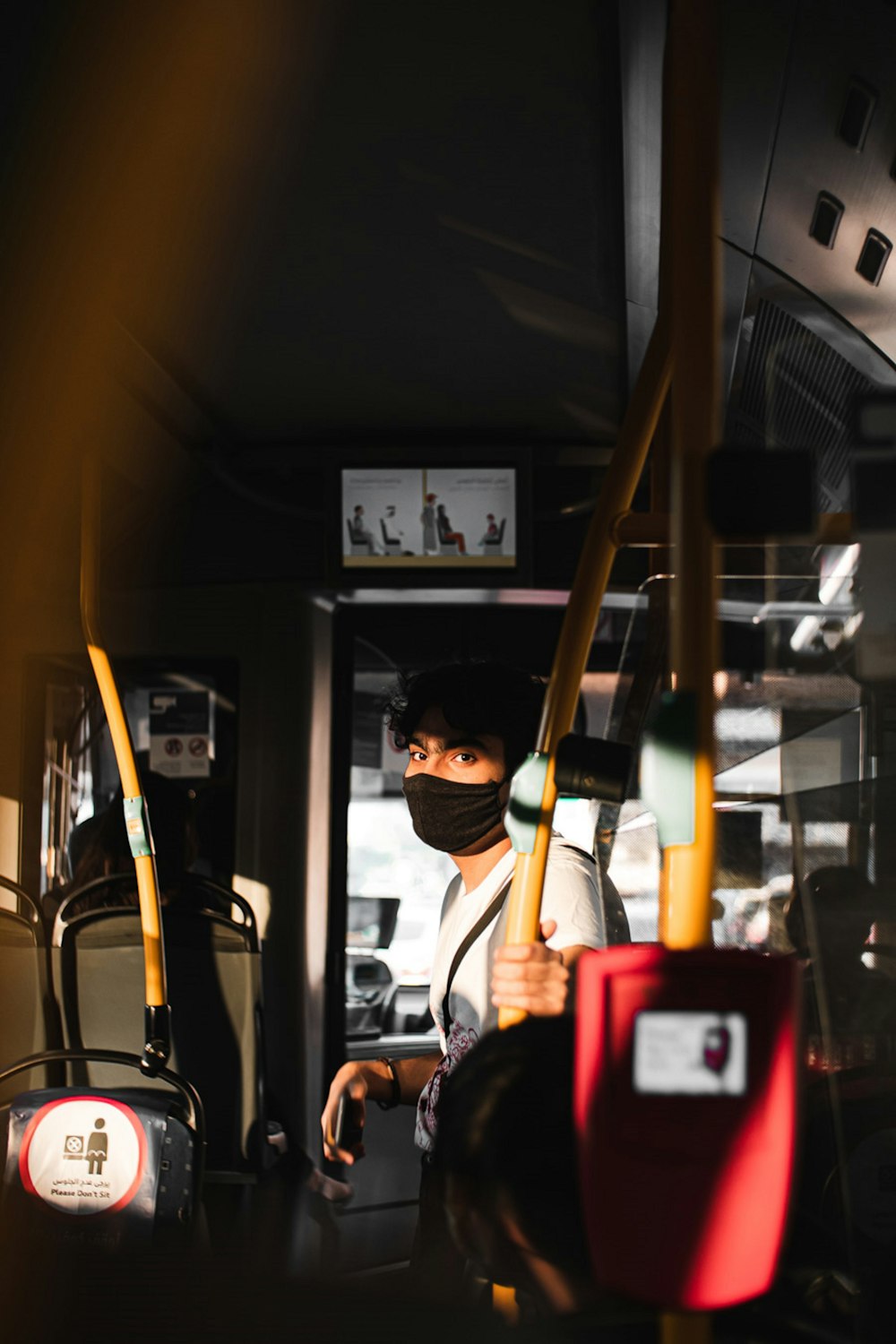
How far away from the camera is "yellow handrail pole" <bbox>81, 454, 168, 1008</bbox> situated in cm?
245

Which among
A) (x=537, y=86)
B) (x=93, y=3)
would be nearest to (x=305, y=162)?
(x=537, y=86)

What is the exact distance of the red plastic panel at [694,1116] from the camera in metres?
0.70

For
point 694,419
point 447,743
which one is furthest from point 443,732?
point 694,419

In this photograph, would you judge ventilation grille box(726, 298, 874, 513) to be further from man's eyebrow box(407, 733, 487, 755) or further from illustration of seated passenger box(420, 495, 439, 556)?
illustration of seated passenger box(420, 495, 439, 556)

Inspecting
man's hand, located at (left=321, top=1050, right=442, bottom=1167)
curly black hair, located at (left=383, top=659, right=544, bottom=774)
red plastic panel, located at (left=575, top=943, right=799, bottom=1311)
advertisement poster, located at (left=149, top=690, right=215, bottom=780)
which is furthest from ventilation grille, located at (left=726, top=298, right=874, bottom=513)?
advertisement poster, located at (left=149, top=690, right=215, bottom=780)

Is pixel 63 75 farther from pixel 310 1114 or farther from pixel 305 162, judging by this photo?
pixel 310 1114

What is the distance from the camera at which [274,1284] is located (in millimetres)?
1268

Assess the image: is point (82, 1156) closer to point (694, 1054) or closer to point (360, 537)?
point (694, 1054)

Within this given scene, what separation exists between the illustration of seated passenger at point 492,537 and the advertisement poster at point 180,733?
137cm

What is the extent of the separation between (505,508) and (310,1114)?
2527 mm

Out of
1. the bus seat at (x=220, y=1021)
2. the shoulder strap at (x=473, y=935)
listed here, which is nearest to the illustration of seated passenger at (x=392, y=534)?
the bus seat at (x=220, y=1021)

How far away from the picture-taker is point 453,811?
188cm

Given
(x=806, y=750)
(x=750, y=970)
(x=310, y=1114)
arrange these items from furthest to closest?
(x=310, y=1114) → (x=806, y=750) → (x=750, y=970)

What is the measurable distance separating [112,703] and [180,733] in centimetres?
229
